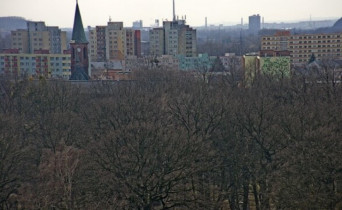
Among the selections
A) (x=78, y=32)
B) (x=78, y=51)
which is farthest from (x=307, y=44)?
(x=78, y=51)

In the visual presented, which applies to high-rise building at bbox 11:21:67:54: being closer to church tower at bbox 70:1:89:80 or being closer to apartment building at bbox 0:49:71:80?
apartment building at bbox 0:49:71:80

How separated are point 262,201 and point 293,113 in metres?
5.26

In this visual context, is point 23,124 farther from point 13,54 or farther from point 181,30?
point 181,30

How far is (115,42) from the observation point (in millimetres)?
95438

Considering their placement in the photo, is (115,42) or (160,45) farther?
(115,42)

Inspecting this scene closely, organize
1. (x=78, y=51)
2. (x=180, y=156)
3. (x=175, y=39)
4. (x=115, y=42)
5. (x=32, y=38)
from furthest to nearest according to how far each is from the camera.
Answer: (x=115, y=42), (x=32, y=38), (x=175, y=39), (x=78, y=51), (x=180, y=156)

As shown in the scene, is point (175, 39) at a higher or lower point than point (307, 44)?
higher

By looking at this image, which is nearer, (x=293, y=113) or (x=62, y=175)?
(x=62, y=175)

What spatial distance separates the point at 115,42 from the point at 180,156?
73495mm

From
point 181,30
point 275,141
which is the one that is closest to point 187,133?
point 275,141

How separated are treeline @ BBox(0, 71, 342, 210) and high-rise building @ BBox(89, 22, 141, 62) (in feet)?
199

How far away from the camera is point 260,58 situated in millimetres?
69188

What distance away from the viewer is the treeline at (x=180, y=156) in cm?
2073

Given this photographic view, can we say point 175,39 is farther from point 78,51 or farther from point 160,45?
point 78,51
